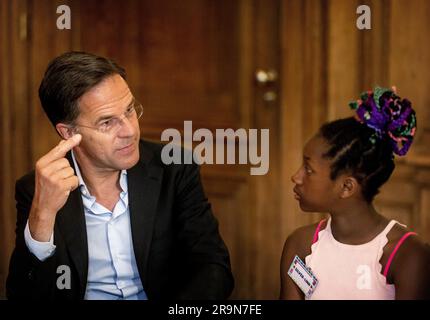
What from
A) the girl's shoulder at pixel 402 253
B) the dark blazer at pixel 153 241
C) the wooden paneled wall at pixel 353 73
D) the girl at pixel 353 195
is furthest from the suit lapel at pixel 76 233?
the wooden paneled wall at pixel 353 73

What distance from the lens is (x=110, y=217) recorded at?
237cm

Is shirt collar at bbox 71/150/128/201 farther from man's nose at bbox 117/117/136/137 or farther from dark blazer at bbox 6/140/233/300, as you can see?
man's nose at bbox 117/117/136/137

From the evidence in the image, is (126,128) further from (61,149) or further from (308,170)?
(308,170)

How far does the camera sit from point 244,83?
10.8ft

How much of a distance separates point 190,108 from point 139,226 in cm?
115

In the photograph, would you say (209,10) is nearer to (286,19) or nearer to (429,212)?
(286,19)

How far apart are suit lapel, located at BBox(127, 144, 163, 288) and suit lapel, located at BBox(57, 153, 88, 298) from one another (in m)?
0.14

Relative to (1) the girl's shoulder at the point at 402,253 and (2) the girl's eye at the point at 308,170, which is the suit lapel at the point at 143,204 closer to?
(2) the girl's eye at the point at 308,170

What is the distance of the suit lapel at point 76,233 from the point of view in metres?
2.28

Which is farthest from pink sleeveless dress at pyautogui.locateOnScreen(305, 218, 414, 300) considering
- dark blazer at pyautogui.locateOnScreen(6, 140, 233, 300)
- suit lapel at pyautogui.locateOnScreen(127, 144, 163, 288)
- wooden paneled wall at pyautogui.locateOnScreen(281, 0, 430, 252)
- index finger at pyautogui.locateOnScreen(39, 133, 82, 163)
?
wooden paneled wall at pyautogui.locateOnScreen(281, 0, 430, 252)

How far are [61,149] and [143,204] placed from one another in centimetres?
31

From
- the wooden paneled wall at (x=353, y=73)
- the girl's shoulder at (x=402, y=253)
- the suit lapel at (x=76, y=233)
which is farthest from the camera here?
the wooden paneled wall at (x=353, y=73)

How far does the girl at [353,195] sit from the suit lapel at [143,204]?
38 centimetres
